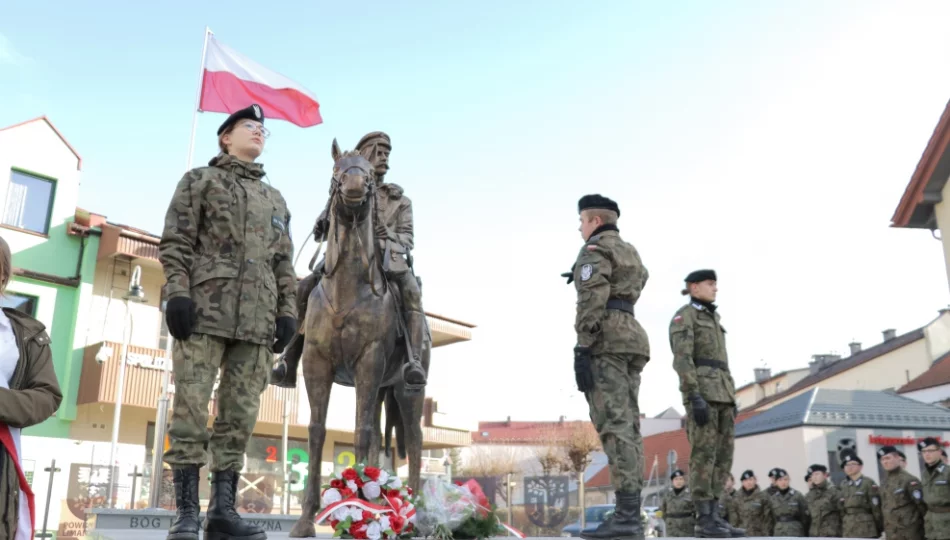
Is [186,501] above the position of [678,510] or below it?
above

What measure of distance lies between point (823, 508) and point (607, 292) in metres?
10.6

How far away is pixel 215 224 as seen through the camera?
506 cm

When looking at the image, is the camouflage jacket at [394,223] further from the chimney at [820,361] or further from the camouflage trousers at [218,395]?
the chimney at [820,361]

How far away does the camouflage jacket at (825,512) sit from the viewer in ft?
47.9

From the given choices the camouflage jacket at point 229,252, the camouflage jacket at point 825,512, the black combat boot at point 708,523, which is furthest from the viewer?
the camouflage jacket at point 825,512

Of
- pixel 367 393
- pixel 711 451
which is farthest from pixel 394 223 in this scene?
pixel 711 451

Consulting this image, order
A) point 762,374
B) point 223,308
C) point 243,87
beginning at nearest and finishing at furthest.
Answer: point 223,308 → point 243,87 → point 762,374

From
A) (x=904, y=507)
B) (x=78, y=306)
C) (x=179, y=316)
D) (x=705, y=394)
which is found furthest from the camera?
(x=78, y=306)

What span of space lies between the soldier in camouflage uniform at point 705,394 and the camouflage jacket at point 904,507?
6.61 meters

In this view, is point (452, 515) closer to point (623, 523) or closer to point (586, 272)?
point (623, 523)

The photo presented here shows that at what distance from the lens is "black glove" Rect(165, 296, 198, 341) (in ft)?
15.2

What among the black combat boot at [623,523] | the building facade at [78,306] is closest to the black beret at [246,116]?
the black combat boot at [623,523]

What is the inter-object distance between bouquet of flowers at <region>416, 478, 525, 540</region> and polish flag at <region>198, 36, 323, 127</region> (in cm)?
1146

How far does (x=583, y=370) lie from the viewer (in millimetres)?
6430
